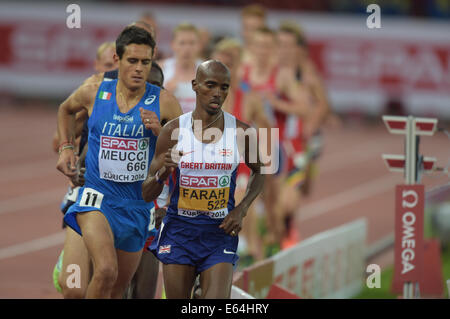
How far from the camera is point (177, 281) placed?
6.04 meters

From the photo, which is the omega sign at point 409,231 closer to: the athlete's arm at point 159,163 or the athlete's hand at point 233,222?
the athlete's hand at point 233,222

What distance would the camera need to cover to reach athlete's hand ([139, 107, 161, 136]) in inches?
247

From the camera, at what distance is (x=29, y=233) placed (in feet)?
42.9

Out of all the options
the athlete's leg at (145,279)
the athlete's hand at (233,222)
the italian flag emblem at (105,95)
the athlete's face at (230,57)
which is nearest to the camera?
the athlete's hand at (233,222)

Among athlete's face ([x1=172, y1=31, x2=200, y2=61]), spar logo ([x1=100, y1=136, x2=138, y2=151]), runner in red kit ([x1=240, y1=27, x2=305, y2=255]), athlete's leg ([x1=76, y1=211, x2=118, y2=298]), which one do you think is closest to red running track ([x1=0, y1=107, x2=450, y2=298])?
runner in red kit ([x1=240, y1=27, x2=305, y2=255])

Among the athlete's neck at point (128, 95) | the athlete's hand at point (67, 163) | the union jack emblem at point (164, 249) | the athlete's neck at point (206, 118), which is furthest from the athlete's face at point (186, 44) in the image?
the union jack emblem at point (164, 249)

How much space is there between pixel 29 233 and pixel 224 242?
7443 millimetres

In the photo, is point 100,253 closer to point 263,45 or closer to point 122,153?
point 122,153

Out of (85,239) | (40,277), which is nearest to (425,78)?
(40,277)

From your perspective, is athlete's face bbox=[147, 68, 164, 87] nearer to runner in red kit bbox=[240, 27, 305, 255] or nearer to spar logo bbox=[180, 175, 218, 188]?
spar logo bbox=[180, 175, 218, 188]

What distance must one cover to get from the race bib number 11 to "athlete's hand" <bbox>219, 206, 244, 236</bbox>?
0.90 meters

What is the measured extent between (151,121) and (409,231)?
225 cm

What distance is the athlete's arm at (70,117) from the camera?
6.49 meters
